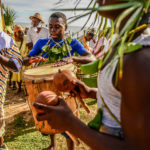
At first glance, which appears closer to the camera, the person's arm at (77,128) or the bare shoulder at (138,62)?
the bare shoulder at (138,62)

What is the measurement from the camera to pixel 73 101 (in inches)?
92.1

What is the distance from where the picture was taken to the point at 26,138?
337 cm

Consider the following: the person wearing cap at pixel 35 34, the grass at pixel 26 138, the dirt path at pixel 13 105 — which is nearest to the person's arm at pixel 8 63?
the grass at pixel 26 138

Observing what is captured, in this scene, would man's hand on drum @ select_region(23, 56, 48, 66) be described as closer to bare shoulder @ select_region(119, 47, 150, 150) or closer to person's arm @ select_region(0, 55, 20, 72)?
person's arm @ select_region(0, 55, 20, 72)

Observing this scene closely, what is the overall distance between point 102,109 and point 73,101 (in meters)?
1.37

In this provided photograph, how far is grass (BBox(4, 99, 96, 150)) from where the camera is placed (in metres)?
3.15

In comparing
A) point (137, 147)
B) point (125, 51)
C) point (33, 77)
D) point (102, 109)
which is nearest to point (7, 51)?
point (33, 77)

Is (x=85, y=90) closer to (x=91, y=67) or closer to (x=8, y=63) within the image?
(x=91, y=67)

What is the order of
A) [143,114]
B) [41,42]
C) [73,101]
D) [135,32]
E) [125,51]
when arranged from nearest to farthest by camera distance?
[143,114]
[125,51]
[135,32]
[73,101]
[41,42]

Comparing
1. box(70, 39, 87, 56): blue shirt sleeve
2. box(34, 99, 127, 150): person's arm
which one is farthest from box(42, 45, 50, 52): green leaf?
box(34, 99, 127, 150): person's arm

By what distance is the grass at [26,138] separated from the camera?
10.3 ft

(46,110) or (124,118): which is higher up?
(124,118)

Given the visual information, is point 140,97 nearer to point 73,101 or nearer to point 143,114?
point 143,114

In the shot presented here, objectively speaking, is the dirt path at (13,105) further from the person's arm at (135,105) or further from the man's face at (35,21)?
the person's arm at (135,105)
